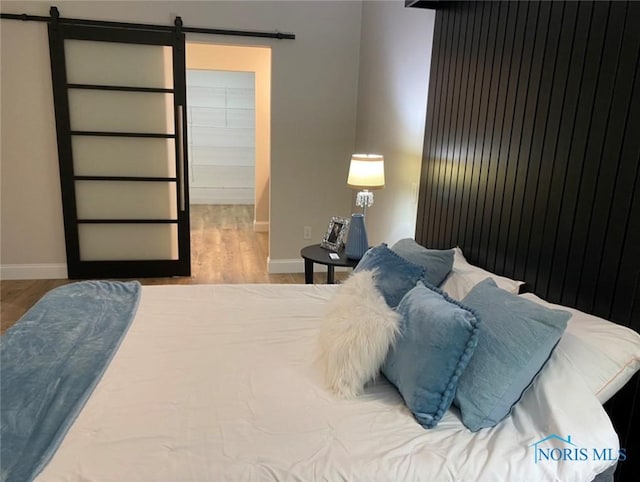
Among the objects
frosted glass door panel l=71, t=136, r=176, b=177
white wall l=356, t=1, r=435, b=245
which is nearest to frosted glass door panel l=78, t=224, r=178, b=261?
frosted glass door panel l=71, t=136, r=176, b=177

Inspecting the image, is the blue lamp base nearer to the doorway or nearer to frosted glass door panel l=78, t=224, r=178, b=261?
frosted glass door panel l=78, t=224, r=178, b=261

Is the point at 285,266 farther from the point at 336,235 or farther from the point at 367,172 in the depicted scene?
the point at 367,172

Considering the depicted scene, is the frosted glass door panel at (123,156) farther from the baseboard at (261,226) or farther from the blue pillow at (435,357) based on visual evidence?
the blue pillow at (435,357)

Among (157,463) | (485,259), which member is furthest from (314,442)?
(485,259)

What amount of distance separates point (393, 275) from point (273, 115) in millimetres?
2798

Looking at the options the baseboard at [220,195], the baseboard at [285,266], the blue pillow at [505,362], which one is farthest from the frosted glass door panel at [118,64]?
the baseboard at [220,195]

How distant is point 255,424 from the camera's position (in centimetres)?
128

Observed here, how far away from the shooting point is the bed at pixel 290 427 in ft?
3.74

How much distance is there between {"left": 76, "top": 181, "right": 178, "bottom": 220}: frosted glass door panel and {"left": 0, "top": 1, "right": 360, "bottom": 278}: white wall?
0.78 ft

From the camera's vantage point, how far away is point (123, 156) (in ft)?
13.3

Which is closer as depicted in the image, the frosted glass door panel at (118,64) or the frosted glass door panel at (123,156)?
the frosted glass door panel at (118,64)

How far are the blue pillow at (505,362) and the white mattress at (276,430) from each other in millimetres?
45

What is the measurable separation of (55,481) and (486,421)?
1.12 m

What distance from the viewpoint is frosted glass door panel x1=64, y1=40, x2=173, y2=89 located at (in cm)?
379
